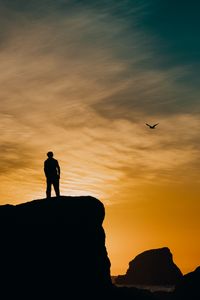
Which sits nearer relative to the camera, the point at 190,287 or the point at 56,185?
the point at 56,185

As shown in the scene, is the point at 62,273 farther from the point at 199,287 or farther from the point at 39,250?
the point at 199,287

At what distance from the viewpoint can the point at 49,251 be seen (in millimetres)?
29312

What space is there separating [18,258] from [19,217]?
8.21 ft

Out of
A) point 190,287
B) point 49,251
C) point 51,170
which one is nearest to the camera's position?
point 51,170

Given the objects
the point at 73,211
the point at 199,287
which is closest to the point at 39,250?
the point at 73,211

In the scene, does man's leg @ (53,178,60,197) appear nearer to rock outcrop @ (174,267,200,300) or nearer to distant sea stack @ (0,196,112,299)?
distant sea stack @ (0,196,112,299)

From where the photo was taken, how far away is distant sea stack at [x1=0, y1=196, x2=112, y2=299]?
28391mm

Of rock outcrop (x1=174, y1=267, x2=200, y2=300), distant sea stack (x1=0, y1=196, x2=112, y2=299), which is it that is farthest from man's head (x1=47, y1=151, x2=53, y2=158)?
rock outcrop (x1=174, y1=267, x2=200, y2=300)

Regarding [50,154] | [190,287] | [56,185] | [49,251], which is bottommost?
[190,287]

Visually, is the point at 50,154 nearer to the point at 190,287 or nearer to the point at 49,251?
the point at 49,251

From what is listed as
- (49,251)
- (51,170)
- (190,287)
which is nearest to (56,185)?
(51,170)

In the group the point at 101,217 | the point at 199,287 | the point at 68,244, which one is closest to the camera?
the point at 68,244

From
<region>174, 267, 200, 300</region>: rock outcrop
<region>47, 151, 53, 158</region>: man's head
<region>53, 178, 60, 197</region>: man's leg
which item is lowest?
<region>174, 267, 200, 300</region>: rock outcrop

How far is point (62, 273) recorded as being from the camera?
29.3 metres
